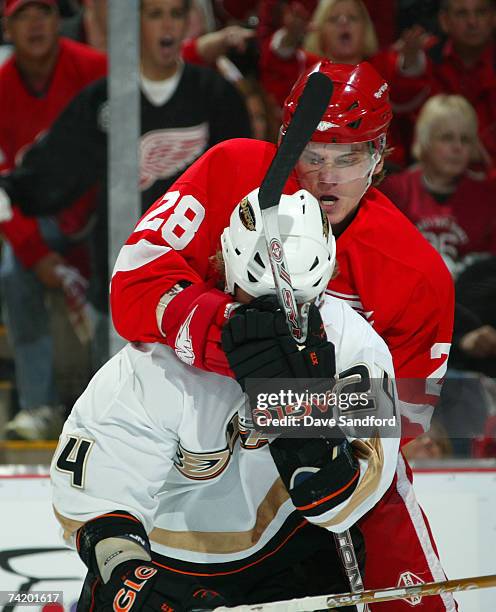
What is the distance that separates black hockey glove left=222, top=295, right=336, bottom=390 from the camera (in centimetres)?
127

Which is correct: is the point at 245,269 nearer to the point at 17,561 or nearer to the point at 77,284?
the point at 17,561

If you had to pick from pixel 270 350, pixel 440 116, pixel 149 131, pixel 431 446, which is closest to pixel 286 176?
pixel 270 350

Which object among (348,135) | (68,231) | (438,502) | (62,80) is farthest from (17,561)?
(62,80)

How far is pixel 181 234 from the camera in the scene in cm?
166

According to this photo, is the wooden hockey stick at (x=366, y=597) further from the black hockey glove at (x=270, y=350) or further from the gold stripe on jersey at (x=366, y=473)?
the black hockey glove at (x=270, y=350)

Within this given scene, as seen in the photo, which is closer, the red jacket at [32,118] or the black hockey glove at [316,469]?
the black hockey glove at [316,469]

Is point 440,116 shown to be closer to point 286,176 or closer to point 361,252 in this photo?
point 361,252

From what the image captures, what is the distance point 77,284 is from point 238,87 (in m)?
0.63

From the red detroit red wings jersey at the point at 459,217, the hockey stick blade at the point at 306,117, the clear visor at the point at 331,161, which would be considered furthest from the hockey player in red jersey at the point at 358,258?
the red detroit red wings jersey at the point at 459,217

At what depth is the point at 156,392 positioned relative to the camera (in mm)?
1404

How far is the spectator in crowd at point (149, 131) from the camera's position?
2.68m

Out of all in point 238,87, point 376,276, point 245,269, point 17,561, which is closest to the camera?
point 245,269

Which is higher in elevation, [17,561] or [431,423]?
[431,423]

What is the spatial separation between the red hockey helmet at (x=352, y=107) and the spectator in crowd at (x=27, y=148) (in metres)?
1.12
